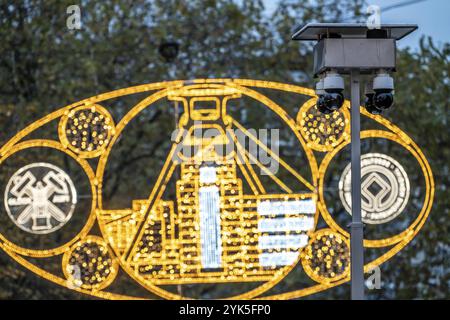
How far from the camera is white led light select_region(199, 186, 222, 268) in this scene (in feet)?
37.5

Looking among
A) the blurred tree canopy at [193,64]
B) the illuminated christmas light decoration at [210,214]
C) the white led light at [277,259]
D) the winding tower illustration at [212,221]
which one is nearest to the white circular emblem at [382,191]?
the illuminated christmas light decoration at [210,214]

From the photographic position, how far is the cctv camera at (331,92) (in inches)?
350

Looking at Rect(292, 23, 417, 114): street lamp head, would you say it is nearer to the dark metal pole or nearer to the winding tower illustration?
the dark metal pole

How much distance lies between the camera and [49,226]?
457 inches

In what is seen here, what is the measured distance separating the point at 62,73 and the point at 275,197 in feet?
11.0

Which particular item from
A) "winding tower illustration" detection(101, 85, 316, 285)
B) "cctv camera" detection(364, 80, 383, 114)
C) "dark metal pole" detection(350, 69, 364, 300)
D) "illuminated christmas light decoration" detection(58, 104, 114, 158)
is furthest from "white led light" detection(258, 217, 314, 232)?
"dark metal pole" detection(350, 69, 364, 300)

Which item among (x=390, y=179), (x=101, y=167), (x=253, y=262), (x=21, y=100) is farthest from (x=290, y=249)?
(x=21, y=100)

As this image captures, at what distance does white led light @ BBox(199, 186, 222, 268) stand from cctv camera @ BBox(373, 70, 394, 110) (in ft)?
8.92

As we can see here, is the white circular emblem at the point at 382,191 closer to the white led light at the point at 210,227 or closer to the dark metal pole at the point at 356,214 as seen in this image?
the white led light at the point at 210,227

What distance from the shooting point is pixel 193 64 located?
532 inches

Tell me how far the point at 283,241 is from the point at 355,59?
304 centimetres

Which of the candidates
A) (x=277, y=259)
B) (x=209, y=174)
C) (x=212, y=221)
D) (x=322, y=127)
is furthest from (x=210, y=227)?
(x=322, y=127)

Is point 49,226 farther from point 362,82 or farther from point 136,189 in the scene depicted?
point 362,82

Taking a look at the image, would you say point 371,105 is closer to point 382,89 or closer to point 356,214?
point 382,89
